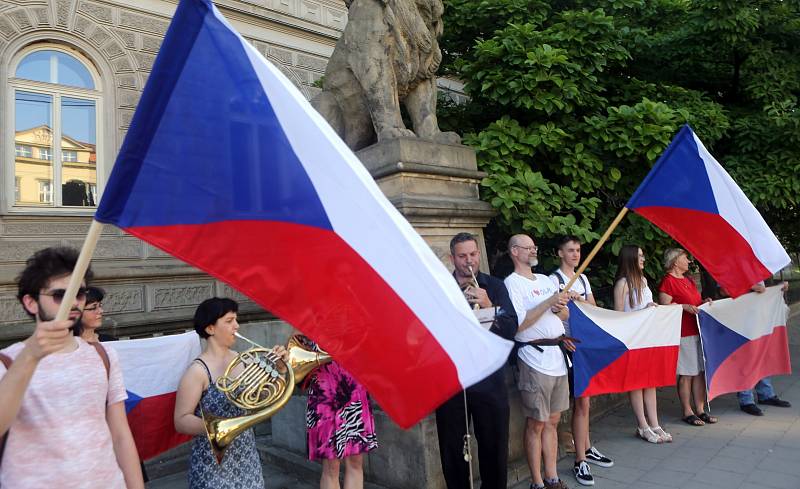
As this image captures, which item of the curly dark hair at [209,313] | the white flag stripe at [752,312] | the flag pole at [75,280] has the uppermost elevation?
the flag pole at [75,280]

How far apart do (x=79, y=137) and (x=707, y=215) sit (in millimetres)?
9038

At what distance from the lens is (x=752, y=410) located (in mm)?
6105

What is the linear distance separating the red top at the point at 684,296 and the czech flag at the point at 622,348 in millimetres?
483

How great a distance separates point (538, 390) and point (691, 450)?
6.95 feet

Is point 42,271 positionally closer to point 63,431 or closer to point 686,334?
point 63,431

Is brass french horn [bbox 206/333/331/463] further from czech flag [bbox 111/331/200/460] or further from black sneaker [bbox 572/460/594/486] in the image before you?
black sneaker [bbox 572/460/594/486]

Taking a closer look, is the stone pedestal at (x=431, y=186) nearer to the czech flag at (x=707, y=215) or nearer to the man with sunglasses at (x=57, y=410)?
the czech flag at (x=707, y=215)

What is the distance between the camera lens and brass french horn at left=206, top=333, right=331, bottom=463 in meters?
2.55

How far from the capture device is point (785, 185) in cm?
652

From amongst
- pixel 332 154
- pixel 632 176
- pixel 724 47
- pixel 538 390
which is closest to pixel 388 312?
pixel 332 154

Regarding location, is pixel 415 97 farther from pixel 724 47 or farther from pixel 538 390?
pixel 724 47

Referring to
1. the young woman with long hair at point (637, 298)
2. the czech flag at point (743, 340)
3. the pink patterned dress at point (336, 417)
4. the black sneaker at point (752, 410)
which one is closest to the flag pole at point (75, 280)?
the pink patterned dress at point (336, 417)

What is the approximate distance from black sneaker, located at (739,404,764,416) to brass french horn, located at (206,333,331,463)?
18.7 ft

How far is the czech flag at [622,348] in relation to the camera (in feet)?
15.0
